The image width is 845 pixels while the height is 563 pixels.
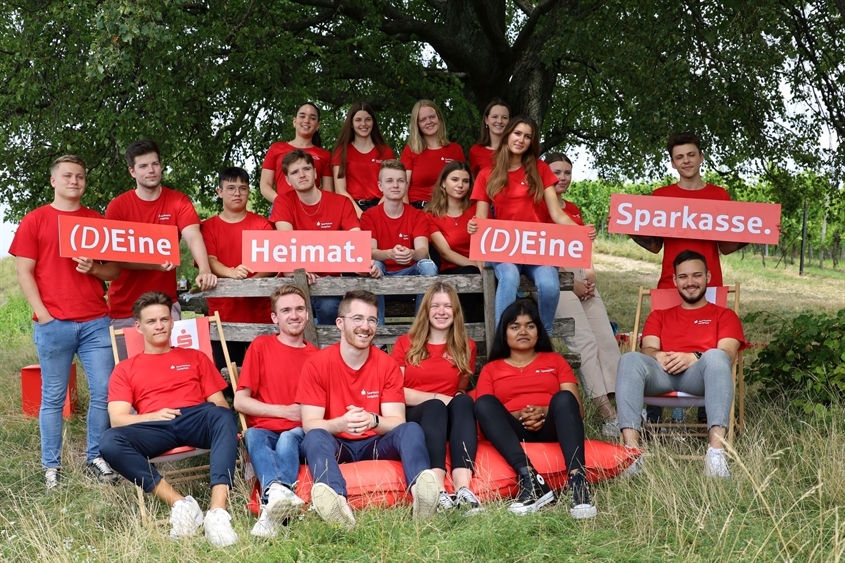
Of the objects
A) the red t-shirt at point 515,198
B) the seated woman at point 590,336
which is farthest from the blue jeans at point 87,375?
the seated woman at point 590,336

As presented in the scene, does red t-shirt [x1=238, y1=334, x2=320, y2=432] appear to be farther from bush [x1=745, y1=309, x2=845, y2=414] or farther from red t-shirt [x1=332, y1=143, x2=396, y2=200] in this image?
bush [x1=745, y1=309, x2=845, y2=414]

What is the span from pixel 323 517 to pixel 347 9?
9.36 meters

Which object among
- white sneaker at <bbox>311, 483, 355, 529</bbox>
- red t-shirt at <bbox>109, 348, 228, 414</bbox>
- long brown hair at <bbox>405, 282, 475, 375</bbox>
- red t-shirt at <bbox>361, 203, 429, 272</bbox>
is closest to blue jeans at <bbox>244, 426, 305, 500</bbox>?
white sneaker at <bbox>311, 483, 355, 529</bbox>

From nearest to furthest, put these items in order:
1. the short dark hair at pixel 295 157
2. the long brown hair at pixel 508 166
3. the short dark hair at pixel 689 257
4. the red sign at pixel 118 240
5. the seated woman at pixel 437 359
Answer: the seated woman at pixel 437 359, the red sign at pixel 118 240, the short dark hair at pixel 689 257, the long brown hair at pixel 508 166, the short dark hair at pixel 295 157

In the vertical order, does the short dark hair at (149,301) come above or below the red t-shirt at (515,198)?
below

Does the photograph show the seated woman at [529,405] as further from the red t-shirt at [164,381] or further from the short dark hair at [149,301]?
the short dark hair at [149,301]

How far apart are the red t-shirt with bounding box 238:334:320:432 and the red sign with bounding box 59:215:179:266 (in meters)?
1.22

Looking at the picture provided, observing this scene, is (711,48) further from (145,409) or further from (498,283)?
(145,409)

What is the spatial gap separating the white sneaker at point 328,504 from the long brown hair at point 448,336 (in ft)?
4.68

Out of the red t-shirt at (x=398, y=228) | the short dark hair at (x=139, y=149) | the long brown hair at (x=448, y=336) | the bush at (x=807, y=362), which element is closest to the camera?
the long brown hair at (x=448, y=336)

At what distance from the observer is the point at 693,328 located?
626 centimetres

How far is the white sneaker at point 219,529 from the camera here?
4633 mm

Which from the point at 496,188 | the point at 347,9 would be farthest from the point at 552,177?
the point at 347,9

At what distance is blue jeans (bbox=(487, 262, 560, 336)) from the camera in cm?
652
